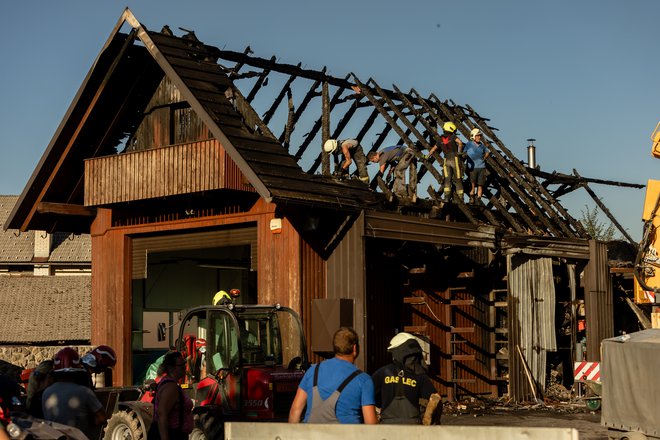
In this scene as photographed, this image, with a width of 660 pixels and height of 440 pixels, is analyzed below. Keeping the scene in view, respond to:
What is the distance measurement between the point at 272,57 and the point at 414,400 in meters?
16.1

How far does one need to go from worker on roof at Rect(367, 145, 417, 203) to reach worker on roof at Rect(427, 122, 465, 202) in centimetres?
81

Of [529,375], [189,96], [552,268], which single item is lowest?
[529,375]

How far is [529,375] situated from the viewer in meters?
24.6

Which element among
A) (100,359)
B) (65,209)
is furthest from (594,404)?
(65,209)

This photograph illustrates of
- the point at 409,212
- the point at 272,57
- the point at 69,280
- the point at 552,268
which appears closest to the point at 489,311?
the point at 552,268

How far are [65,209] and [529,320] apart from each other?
10.9 meters

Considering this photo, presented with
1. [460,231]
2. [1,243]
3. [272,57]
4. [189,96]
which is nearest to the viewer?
[189,96]

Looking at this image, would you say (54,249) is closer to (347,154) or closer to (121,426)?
(347,154)

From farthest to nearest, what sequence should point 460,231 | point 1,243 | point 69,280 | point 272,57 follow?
point 1,243 → point 69,280 → point 272,57 → point 460,231

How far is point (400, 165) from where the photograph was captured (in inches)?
964

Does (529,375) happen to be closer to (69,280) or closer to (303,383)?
(303,383)

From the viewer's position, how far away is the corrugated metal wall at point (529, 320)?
2439cm

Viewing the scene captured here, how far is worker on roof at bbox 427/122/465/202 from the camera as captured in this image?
24875mm

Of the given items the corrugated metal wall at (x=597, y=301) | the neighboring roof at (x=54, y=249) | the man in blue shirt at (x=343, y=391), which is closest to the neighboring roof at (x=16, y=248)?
the neighboring roof at (x=54, y=249)
